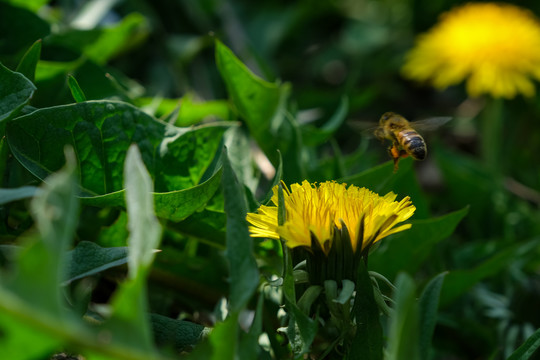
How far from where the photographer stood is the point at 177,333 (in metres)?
0.86

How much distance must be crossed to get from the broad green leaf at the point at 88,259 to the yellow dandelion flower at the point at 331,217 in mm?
192

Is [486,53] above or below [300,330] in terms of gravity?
below

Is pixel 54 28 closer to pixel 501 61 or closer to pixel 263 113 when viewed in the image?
pixel 263 113

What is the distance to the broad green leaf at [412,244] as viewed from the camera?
1.18 meters

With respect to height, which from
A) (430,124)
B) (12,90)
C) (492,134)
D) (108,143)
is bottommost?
(492,134)

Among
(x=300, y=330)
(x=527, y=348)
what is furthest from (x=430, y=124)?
(x=300, y=330)

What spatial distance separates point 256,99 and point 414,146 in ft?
1.21

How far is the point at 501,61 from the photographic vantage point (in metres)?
2.14

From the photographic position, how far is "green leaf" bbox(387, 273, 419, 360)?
0.59 meters

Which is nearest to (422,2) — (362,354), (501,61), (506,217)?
(501,61)

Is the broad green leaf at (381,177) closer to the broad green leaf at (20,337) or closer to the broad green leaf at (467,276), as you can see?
the broad green leaf at (467,276)

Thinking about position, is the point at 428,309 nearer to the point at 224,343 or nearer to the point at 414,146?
the point at 224,343

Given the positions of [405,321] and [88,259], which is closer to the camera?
[405,321]

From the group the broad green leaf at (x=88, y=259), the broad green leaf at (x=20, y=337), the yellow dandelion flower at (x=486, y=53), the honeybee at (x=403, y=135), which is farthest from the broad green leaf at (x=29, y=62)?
the yellow dandelion flower at (x=486, y=53)
